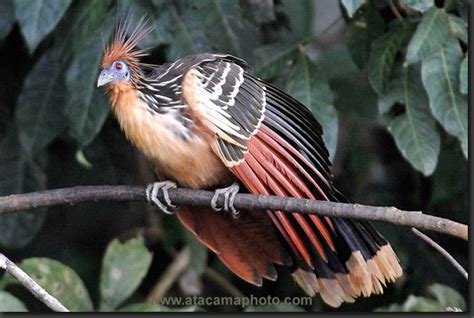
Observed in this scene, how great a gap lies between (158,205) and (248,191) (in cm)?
29

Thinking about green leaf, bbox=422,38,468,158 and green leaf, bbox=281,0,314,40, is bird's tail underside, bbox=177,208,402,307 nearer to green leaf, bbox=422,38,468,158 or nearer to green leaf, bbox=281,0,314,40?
green leaf, bbox=422,38,468,158

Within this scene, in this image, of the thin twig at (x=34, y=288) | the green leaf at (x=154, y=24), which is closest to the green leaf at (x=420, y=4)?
the green leaf at (x=154, y=24)

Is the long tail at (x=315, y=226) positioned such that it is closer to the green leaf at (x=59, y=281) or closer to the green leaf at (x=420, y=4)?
the green leaf at (x=420, y=4)

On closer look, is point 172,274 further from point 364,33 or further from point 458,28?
point 458,28

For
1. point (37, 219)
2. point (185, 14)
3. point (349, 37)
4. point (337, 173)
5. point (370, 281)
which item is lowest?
point (337, 173)

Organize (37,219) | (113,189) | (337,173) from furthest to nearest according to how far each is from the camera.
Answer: (337,173) → (37,219) → (113,189)

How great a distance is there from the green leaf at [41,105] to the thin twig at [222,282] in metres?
1.05

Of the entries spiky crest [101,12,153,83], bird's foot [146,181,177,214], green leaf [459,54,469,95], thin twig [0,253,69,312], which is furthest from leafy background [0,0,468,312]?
thin twig [0,253,69,312]

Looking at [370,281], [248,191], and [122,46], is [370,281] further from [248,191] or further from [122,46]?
[122,46]

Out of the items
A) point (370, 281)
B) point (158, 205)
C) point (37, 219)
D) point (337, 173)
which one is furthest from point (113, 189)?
point (337, 173)

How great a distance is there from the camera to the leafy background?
3.22 m

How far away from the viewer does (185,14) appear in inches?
134

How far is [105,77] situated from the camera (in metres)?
2.92

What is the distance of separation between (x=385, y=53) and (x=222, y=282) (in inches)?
55.6
